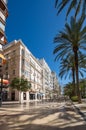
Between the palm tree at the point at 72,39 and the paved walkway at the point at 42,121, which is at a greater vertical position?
the palm tree at the point at 72,39

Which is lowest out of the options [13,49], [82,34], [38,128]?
[38,128]

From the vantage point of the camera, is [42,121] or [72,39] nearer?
[42,121]

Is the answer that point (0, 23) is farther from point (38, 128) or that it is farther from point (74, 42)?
point (38, 128)

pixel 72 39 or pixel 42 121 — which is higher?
pixel 72 39

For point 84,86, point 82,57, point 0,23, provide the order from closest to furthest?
point 0,23 < point 82,57 < point 84,86

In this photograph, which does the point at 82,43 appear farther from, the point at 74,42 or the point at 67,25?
the point at 67,25

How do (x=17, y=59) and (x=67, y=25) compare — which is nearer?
(x=67, y=25)

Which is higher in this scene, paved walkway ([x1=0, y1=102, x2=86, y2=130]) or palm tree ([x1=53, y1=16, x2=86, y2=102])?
palm tree ([x1=53, y1=16, x2=86, y2=102])

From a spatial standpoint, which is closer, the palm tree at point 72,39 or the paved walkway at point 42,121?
the paved walkway at point 42,121

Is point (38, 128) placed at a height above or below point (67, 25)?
below

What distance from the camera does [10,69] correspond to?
6869 cm

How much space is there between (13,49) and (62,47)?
3905cm


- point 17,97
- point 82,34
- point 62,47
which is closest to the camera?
point 82,34

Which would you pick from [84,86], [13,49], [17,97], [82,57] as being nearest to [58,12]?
[82,57]
